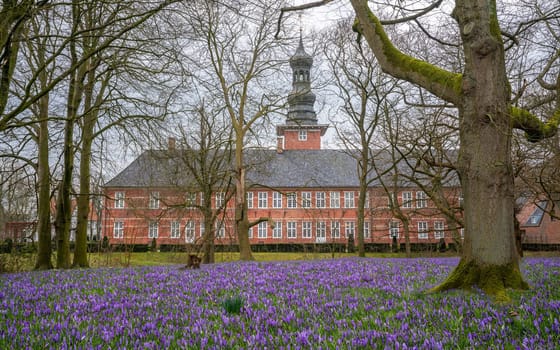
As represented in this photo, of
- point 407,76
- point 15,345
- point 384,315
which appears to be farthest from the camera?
point 407,76

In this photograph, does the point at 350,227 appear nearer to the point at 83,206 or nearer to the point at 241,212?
the point at 241,212

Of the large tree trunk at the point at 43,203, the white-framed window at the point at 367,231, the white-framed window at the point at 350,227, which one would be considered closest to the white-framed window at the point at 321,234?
the white-framed window at the point at 350,227

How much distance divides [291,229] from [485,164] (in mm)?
52574

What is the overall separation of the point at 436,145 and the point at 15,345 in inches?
420

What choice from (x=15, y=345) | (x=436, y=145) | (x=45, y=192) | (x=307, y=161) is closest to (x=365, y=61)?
(x=436, y=145)

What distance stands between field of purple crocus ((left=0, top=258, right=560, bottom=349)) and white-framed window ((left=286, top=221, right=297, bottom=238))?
51.2 meters

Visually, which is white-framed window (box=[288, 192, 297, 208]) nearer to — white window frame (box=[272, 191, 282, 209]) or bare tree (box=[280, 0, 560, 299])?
white window frame (box=[272, 191, 282, 209])

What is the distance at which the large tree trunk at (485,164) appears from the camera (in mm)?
5246

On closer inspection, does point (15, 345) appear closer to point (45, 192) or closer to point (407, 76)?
point (407, 76)

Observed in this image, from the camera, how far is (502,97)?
18.0 feet

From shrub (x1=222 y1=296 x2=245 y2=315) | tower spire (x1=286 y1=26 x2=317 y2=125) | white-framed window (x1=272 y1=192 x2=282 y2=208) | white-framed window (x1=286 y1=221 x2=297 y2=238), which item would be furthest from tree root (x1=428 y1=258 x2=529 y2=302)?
white-framed window (x1=272 y1=192 x2=282 y2=208)

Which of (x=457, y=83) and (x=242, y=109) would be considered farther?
(x=242, y=109)

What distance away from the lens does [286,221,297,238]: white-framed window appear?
57156 millimetres

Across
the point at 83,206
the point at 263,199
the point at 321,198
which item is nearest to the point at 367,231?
the point at 321,198
